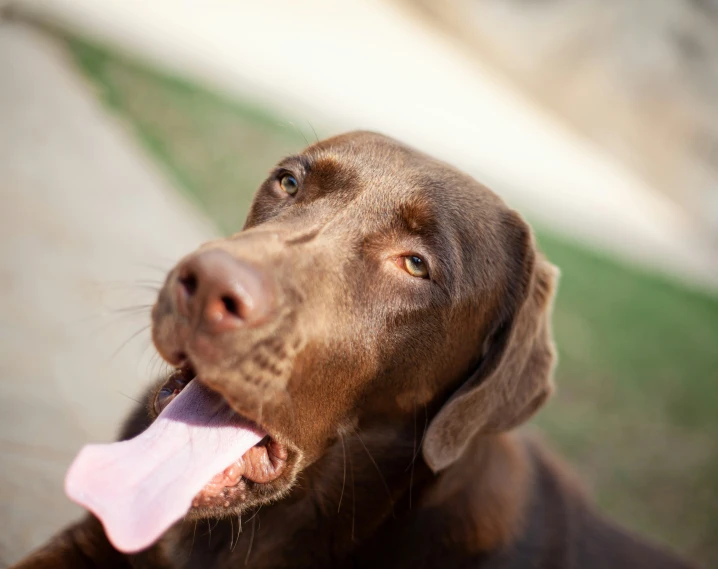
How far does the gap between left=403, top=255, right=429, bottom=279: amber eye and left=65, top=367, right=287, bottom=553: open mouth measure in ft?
2.63

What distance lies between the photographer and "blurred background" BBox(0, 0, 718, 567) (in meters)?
4.41

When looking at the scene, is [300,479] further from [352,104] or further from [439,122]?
[439,122]

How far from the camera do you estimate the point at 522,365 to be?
2.85m

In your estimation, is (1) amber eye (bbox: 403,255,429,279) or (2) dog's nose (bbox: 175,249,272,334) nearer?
(2) dog's nose (bbox: 175,249,272,334)

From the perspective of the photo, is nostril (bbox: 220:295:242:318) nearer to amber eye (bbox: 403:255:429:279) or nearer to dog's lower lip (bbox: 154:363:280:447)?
dog's lower lip (bbox: 154:363:280:447)

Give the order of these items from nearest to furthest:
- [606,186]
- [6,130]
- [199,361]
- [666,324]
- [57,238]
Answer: [199,361]
[57,238]
[6,130]
[666,324]
[606,186]

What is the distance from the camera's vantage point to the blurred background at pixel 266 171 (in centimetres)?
441

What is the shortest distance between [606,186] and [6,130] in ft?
50.7

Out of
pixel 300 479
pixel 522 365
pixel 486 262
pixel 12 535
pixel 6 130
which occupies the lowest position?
pixel 6 130

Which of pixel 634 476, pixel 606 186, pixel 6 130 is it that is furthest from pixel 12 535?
pixel 606 186

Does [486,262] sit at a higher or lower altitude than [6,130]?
higher

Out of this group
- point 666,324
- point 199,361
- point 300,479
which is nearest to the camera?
point 199,361

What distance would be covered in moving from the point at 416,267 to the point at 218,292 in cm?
96

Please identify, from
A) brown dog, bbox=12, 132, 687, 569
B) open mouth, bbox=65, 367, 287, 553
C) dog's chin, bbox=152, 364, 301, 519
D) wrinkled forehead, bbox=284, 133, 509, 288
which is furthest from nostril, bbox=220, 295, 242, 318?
wrinkled forehead, bbox=284, 133, 509, 288
